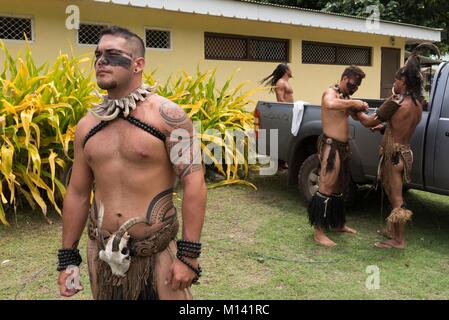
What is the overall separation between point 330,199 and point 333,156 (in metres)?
0.43

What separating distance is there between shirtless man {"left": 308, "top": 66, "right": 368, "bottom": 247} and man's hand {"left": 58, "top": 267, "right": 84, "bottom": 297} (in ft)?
9.92

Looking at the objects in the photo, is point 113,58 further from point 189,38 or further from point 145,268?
point 189,38

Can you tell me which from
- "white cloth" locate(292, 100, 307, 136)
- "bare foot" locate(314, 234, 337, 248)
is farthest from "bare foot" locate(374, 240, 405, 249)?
"white cloth" locate(292, 100, 307, 136)

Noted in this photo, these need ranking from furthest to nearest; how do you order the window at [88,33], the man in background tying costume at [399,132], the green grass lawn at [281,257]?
the window at [88,33]
the man in background tying costume at [399,132]
the green grass lawn at [281,257]

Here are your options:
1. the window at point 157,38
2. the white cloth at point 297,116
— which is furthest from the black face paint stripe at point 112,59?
the window at point 157,38

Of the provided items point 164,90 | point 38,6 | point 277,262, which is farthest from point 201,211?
point 38,6

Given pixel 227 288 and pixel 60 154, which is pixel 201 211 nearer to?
pixel 227 288

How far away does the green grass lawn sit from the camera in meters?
3.82

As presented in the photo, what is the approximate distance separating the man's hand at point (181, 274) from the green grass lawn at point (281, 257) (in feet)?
5.34

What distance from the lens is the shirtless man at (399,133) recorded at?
4.55 m

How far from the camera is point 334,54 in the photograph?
12484 millimetres

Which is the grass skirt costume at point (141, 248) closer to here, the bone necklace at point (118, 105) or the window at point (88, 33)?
the bone necklace at point (118, 105)

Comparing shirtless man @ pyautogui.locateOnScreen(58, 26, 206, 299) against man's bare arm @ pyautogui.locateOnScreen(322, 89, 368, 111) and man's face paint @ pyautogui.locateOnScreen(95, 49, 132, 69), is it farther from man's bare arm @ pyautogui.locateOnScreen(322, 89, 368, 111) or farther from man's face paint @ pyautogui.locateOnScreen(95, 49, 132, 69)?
man's bare arm @ pyautogui.locateOnScreen(322, 89, 368, 111)

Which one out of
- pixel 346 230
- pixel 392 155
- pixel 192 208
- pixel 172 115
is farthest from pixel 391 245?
pixel 172 115
